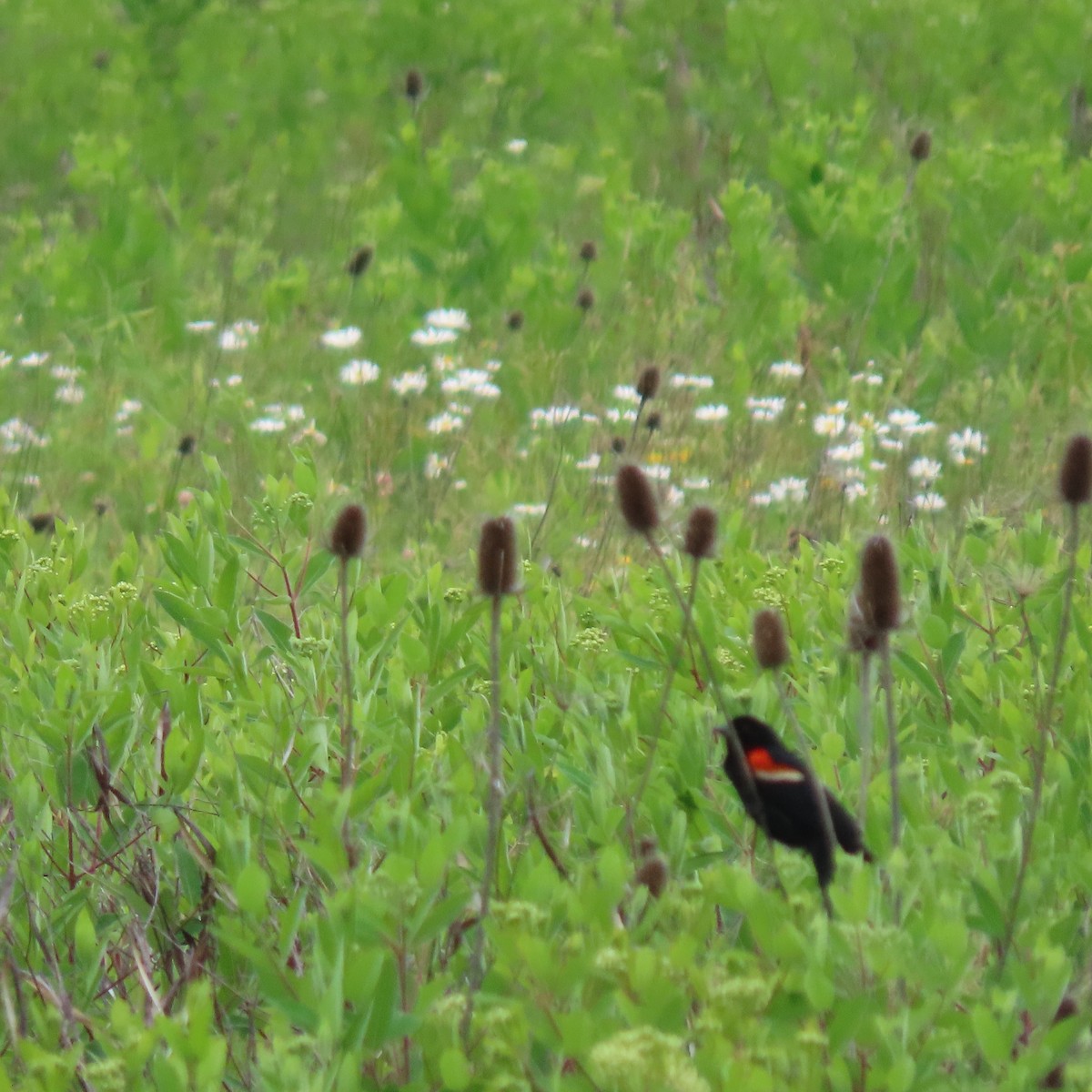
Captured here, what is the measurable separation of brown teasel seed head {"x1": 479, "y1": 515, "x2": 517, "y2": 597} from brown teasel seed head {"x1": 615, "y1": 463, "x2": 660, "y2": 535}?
0.53ft

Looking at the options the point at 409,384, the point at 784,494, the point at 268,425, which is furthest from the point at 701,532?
the point at 409,384

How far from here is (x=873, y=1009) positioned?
1.54m

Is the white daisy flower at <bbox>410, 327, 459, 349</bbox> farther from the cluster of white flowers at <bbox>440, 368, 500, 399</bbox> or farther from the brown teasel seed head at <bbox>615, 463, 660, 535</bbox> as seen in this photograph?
the brown teasel seed head at <bbox>615, 463, 660, 535</bbox>

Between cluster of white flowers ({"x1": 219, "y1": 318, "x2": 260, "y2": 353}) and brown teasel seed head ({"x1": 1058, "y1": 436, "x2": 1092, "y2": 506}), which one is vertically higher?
brown teasel seed head ({"x1": 1058, "y1": 436, "x2": 1092, "y2": 506})

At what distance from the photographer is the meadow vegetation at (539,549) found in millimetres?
1639

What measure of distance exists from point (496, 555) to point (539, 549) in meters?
2.28

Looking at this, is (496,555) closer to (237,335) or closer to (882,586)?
(882,586)

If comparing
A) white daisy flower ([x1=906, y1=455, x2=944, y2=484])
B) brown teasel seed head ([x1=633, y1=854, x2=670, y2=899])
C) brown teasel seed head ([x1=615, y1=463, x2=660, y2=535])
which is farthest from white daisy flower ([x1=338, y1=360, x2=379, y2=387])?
brown teasel seed head ([x1=633, y1=854, x2=670, y2=899])

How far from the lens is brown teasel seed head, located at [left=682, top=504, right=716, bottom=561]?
217cm

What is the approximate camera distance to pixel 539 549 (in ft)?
13.7

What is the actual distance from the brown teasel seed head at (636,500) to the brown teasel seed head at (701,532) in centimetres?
9

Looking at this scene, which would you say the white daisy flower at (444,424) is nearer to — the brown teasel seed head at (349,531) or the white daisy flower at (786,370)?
the white daisy flower at (786,370)

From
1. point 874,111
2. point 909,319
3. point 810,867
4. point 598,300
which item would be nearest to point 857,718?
point 810,867

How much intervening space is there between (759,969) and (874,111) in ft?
28.7
